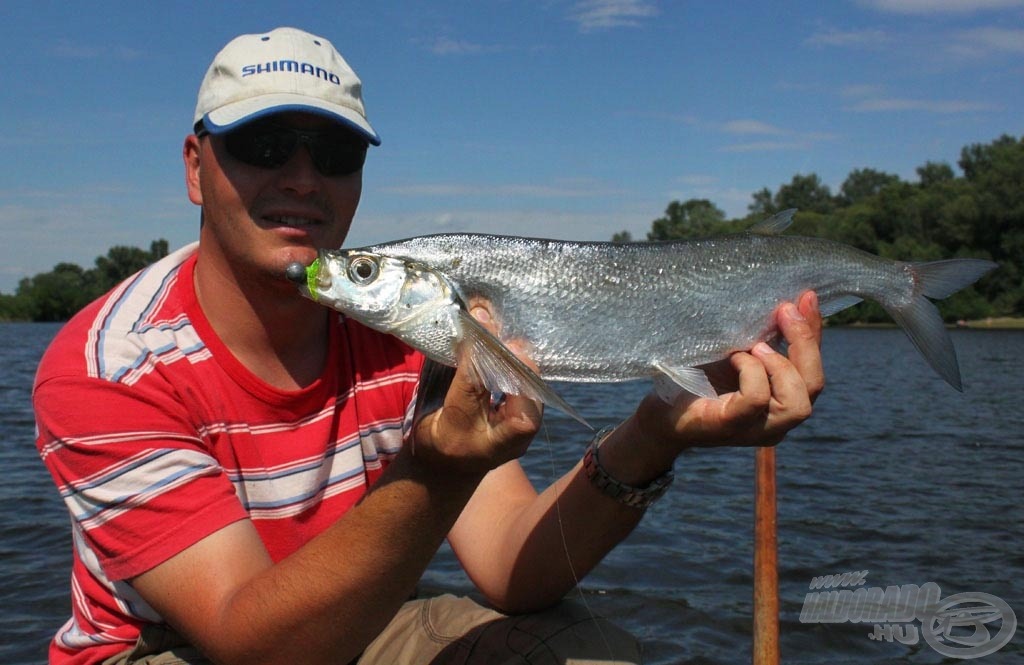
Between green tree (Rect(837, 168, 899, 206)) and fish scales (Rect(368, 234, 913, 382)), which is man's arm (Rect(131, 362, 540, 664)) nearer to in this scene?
fish scales (Rect(368, 234, 913, 382))

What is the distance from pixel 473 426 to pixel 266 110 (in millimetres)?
1482

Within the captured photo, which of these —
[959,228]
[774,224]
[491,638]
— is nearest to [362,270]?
[774,224]

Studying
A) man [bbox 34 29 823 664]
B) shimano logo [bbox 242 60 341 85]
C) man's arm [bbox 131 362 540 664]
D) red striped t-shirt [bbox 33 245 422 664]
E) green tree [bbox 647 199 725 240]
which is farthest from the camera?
green tree [bbox 647 199 725 240]

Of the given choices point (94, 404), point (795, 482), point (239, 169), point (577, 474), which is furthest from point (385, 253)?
point (795, 482)

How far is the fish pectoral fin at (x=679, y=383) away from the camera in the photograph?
9.32 feet

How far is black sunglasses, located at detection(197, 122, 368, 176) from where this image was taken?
10.2 ft

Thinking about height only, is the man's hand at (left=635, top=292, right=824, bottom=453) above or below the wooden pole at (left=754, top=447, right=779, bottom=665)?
above

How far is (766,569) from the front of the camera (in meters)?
4.22

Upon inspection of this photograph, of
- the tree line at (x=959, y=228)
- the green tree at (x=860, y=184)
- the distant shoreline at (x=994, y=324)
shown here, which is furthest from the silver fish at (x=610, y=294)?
the green tree at (x=860, y=184)

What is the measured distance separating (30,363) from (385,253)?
3582cm

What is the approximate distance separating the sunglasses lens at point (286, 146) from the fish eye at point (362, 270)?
77 cm

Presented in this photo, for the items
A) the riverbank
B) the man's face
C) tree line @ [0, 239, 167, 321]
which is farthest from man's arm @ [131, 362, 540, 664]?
tree line @ [0, 239, 167, 321]

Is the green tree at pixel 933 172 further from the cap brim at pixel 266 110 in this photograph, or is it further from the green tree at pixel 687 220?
the cap brim at pixel 266 110

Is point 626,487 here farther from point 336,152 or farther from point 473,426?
point 336,152
